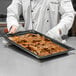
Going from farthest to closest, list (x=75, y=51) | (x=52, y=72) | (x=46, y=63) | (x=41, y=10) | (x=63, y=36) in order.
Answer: (x=41, y=10) → (x=63, y=36) → (x=75, y=51) → (x=46, y=63) → (x=52, y=72)

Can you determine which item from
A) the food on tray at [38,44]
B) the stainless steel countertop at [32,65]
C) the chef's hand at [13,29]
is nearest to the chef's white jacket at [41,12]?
the chef's hand at [13,29]

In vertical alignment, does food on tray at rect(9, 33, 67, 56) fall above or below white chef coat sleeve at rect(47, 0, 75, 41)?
below

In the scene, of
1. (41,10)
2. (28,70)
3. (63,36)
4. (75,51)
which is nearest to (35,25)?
(41,10)

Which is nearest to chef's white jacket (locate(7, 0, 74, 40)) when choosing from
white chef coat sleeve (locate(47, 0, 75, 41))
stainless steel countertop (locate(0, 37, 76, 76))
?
white chef coat sleeve (locate(47, 0, 75, 41))

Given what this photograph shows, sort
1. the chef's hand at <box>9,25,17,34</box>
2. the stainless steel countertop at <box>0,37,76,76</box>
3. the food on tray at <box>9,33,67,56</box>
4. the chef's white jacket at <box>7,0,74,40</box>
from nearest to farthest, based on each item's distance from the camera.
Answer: the stainless steel countertop at <box>0,37,76,76</box> < the food on tray at <box>9,33,67,56</box> < the chef's hand at <box>9,25,17,34</box> < the chef's white jacket at <box>7,0,74,40</box>

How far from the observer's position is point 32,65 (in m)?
1.17

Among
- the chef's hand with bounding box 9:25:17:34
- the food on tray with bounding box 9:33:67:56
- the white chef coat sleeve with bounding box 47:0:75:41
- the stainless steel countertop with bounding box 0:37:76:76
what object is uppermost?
the white chef coat sleeve with bounding box 47:0:75:41

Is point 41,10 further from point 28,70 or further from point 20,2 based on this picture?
point 28,70

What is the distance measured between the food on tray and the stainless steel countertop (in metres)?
0.05

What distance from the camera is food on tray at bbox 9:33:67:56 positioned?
128 centimetres

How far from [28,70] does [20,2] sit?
1017mm

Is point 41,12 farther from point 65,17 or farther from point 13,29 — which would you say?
point 13,29

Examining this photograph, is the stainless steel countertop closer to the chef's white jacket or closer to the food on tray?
Result: the food on tray

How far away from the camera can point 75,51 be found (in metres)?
1.45
